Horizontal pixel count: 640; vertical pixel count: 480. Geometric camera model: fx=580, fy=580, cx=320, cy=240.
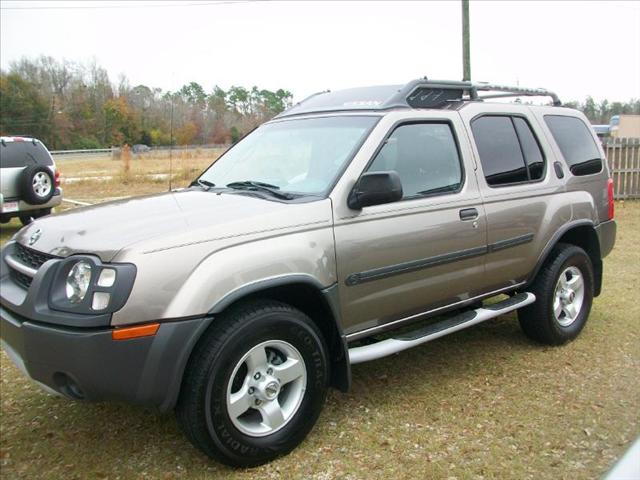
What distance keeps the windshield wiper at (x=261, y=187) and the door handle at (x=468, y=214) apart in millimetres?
1197

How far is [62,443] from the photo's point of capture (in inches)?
128

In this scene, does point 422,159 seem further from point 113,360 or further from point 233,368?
point 113,360

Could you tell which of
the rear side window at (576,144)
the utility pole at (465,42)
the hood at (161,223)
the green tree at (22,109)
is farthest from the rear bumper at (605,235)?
the green tree at (22,109)

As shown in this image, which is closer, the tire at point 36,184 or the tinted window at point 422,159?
the tinted window at point 422,159

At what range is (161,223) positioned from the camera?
9.42ft

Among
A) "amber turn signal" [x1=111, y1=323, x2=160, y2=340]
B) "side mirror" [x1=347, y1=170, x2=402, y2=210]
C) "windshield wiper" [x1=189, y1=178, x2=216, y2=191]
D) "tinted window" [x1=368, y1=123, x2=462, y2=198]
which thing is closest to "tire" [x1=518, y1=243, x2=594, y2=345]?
"tinted window" [x1=368, y1=123, x2=462, y2=198]

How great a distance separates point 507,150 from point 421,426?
6.96 ft

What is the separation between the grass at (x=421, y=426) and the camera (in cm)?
Result: 298

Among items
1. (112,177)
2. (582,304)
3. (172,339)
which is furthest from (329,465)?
(112,177)

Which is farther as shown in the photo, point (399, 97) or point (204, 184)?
point (204, 184)

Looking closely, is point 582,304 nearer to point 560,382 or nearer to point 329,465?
point 560,382

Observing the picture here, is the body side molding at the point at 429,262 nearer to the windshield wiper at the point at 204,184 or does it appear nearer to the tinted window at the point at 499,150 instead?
the tinted window at the point at 499,150

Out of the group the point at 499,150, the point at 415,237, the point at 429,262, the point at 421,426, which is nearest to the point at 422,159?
the point at 415,237

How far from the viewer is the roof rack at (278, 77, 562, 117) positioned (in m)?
3.84
